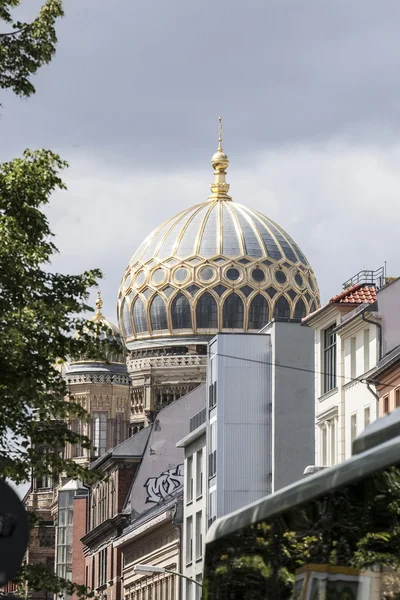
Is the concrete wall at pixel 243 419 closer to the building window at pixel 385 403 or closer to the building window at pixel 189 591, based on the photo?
the building window at pixel 189 591

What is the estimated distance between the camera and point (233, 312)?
419 ft

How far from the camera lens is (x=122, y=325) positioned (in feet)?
435

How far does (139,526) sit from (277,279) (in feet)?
164

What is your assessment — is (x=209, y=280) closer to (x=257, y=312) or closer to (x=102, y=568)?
(x=257, y=312)

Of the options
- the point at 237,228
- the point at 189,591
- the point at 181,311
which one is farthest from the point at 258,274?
the point at 189,591

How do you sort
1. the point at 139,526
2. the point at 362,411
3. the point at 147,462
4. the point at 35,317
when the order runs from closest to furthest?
the point at 35,317, the point at 362,411, the point at 139,526, the point at 147,462

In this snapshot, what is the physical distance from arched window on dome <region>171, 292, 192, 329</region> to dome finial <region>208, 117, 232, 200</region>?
1028cm

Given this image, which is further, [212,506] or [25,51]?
[212,506]

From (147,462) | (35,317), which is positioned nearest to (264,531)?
(35,317)

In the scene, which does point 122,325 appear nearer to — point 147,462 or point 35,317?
point 147,462

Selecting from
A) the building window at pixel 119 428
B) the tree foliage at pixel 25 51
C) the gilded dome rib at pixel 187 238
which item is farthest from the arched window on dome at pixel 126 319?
the tree foliage at pixel 25 51

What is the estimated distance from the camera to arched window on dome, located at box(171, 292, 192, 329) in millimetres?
127625

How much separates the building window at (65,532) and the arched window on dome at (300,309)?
20309 mm

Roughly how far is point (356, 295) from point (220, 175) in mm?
84870
